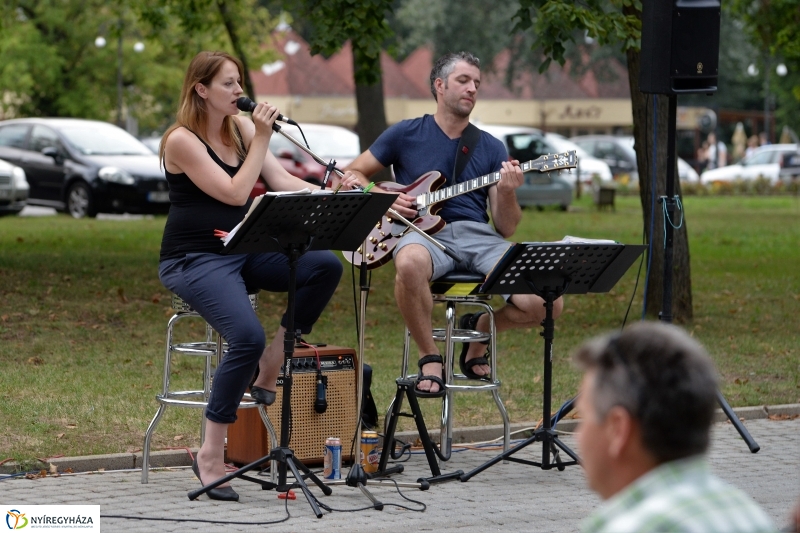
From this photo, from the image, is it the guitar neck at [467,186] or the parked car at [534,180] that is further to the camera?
the parked car at [534,180]

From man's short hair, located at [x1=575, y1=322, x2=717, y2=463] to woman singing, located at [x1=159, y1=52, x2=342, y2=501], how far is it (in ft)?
11.8

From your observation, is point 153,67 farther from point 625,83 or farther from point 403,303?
point 403,303

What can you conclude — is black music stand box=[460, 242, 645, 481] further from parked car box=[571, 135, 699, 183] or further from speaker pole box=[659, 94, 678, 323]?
parked car box=[571, 135, 699, 183]

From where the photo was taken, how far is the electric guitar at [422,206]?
6.61 meters

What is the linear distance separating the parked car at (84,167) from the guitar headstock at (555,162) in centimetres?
1380

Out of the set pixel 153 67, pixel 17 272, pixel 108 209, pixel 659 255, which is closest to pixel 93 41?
pixel 153 67

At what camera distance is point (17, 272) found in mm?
12477

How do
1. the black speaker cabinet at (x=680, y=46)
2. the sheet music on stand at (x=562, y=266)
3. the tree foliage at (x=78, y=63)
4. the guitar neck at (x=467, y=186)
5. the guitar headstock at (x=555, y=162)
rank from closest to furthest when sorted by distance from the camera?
1. the sheet music on stand at (x=562, y=266)
2. the guitar headstock at (x=555, y=162)
3. the guitar neck at (x=467, y=186)
4. the black speaker cabinet at (x=680, y=46)
5. the tree foliage at (x=78, y=63)

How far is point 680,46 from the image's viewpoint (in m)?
7.47

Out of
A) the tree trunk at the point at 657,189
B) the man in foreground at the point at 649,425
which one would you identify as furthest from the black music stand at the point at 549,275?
the tree trunk at the point at 657,189

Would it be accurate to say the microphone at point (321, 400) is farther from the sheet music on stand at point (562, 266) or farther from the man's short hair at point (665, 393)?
the man's short hair at point (665, 393)

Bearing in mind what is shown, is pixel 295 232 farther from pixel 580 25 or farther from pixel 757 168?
pixel 757 168

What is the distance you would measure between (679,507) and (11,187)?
19.1m

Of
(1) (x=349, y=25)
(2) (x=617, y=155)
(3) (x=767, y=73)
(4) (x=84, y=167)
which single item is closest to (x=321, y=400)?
(1) (x=349, y=25)
